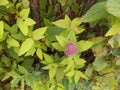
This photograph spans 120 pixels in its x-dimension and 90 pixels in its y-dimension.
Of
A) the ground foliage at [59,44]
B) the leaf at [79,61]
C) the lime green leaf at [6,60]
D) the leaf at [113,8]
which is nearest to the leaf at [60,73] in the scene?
the ground foliage at [59,44]

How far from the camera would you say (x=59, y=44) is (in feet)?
4.52

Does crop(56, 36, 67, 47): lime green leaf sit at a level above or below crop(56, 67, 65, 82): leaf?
above

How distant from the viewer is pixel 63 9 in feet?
5.43

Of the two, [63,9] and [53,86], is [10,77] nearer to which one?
[53,86]

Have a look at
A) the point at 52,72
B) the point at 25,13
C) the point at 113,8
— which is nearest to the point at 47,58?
the point at 52,72

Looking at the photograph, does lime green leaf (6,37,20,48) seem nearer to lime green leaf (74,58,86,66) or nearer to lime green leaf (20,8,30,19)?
lime green leaf (20,8,30,19)

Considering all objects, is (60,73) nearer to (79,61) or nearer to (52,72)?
(52,72)

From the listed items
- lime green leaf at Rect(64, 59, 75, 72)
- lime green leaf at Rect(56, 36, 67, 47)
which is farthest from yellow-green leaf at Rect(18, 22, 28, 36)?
lime green leaf at Rect(64, 59, 75, 72)

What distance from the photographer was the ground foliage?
131cm

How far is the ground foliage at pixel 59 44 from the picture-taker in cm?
131

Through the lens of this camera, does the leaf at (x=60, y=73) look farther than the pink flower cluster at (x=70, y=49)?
Yes

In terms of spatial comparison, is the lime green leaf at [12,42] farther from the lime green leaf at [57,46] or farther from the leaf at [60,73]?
the leaf at [60,73]

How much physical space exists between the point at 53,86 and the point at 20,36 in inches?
14.5

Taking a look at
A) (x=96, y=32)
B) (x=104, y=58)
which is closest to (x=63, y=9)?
(x=96, y=32)
